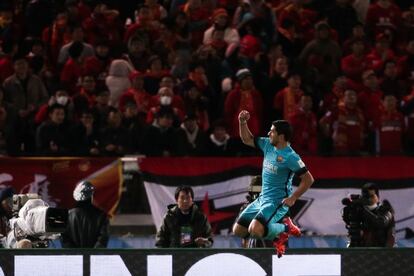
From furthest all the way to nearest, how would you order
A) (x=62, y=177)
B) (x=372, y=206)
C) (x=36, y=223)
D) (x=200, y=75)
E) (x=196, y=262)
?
(x=200, y=75), (x=62, y=177), (x=372, y=206), (x=36, y=223), (x=196, y=262)

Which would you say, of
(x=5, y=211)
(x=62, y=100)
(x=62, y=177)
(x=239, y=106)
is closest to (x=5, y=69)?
(x=62, y=100)

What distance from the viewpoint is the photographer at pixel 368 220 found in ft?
47.5

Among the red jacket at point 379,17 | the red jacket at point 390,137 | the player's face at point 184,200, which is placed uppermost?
the red jacket at point 379,17

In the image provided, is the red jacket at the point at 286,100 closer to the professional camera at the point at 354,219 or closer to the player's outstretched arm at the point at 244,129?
the professional camera at the point at 354,219

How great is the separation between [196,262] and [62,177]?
5.32 metres

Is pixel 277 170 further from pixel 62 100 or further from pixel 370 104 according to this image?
pixel 370 104

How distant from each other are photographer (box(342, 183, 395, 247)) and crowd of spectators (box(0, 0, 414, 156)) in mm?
3572

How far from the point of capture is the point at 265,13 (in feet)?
70.4

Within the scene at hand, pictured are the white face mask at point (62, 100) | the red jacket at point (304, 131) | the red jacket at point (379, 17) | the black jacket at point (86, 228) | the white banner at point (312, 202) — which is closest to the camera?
the black jacket at point (86, 228)

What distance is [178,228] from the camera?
49.5ft

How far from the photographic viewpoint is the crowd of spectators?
18.8 metres

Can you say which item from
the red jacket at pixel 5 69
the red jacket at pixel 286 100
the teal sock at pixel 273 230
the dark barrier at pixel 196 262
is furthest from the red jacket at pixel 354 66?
the dark barrier at pixel 196 262

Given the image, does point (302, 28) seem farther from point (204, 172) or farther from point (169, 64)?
point (204, 172)

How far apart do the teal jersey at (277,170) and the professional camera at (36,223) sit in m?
2.12
